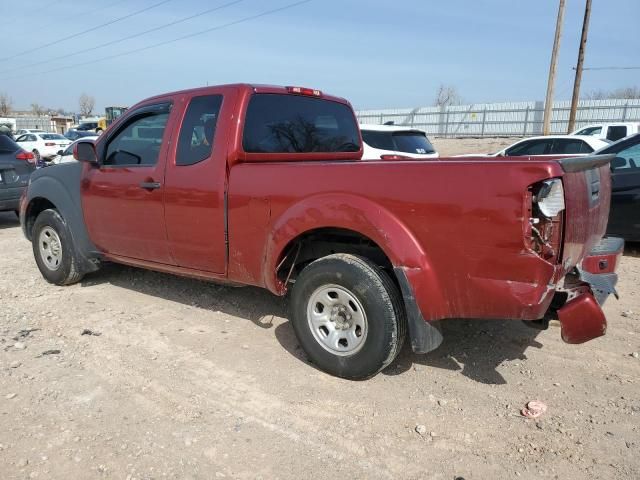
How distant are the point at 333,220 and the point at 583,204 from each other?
142cm

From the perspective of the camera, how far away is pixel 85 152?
478cm

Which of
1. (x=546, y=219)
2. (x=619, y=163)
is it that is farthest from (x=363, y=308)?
(x=619, y=163)

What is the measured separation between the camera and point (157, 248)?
4.44 metres

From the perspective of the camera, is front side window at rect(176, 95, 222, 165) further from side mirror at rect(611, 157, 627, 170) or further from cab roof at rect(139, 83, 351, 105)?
side mirror at rect(611, 157, 627, 170)

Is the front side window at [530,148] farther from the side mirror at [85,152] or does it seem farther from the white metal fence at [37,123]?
the white metal fence at [37,123]

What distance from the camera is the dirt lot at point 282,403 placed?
261 centimetres

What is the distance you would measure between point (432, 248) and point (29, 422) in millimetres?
2483

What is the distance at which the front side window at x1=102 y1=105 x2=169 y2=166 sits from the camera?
173 inches

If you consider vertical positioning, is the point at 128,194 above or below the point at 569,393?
above

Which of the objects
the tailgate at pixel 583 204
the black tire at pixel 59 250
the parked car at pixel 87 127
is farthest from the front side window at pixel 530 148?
the parked car at pixel 87 127

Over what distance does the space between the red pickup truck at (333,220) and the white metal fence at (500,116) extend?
107 ft

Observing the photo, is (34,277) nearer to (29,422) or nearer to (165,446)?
(29,422)

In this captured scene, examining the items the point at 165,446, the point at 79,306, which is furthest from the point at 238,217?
the point at 79,306

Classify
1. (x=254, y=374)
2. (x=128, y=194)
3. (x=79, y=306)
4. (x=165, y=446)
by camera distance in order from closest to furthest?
1. (x=165, y=446)
2. (x=254, y=374)
3. (x=128, y=194)
4. (x=79, y=306)
